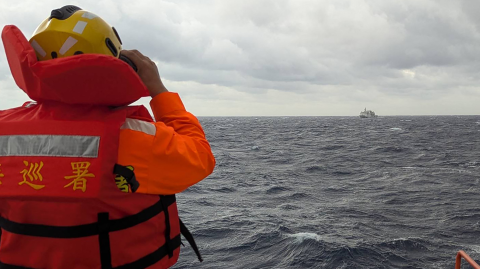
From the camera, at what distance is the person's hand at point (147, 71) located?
65.9 inches

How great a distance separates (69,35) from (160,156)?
59 cm

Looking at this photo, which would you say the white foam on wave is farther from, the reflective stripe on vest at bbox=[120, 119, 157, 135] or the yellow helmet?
the yellow helmet

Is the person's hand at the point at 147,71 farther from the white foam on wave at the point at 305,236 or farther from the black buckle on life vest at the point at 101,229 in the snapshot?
the white foam on wave at the point at 305,236

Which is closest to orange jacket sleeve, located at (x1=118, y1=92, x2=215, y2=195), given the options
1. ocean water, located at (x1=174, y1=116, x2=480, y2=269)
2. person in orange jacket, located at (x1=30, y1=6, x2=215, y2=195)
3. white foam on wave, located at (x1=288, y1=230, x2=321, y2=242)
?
person in orange jacket, located at (x1=30, y1=6, x2=215, y2=195)

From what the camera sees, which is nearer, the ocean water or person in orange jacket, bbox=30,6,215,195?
person in orange jacket, bbox=30,6,215,195

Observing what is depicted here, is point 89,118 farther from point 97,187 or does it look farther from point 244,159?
point 244,159

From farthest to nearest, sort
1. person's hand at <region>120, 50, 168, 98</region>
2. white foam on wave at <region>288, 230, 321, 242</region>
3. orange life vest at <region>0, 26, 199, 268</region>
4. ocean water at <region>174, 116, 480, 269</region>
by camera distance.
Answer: white foam on wave at <region>288, 230, 321, 242</region>
ocean water at <region>174, 116, 480, 269</region>
person's hand at <region>120, 50, 168, 98</region>
orange life vest at <region>0, 26, 199, 268</region>

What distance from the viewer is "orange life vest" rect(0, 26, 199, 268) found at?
138cm

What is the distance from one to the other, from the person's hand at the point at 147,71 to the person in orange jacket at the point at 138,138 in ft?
0.26

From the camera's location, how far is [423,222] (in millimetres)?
11305

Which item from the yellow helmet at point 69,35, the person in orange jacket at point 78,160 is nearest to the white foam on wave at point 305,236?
the person in orange jacket at point 78,160

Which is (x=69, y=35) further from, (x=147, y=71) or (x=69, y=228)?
(x=69, y=228)

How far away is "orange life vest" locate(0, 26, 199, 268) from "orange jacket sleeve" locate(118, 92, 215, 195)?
52 millimetres

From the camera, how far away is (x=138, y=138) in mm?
1436
